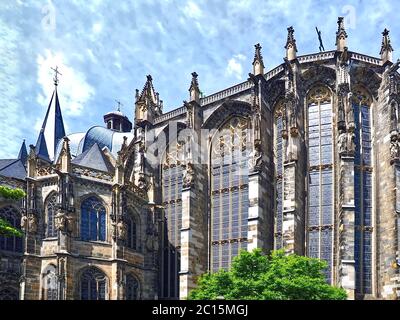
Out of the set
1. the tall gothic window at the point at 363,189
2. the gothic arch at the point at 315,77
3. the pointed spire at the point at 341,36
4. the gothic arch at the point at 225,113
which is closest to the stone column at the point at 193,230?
the gothic arch at the point at 225,113

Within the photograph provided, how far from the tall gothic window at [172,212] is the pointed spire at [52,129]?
16905mm

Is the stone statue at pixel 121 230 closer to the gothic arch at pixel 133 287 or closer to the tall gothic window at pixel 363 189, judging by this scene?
the gothic arch at pixel 133 287

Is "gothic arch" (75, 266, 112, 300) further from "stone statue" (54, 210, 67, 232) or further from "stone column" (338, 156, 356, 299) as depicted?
Result: "stone column" (338, 156, 356, 299)

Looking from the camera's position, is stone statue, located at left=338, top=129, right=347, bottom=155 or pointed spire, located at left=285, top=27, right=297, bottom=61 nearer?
stone statue, located at left=338, top=129, right=347, bottom=155

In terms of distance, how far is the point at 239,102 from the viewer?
28234 millimetres

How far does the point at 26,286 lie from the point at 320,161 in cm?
1556

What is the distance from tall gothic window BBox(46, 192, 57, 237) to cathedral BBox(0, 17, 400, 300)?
0.20 ft

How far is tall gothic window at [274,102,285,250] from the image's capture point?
24.7 metres

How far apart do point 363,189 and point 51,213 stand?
15.6 meters

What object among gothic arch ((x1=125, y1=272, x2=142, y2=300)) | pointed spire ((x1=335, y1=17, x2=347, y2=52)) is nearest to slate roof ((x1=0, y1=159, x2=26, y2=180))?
gothic arch ((x1=125, y1=272, x2=142, y2=300))

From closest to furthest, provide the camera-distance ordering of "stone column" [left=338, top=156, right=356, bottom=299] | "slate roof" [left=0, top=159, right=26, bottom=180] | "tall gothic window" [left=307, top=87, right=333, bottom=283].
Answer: "stone column" [left=338, top=156, right=356, bottom=299] → "tall gothic window" [left=307, top=87, right=333, bottom=283] → "slate roof" [left=0, top=159, right=26, bottom=180]

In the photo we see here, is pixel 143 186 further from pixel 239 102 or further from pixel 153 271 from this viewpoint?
pixel 239 102

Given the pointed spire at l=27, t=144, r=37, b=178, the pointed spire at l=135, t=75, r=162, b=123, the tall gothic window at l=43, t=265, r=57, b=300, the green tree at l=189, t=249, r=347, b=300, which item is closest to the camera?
the green tree at l=189, t=249, r=347, b=300

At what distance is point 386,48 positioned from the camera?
24.9m
